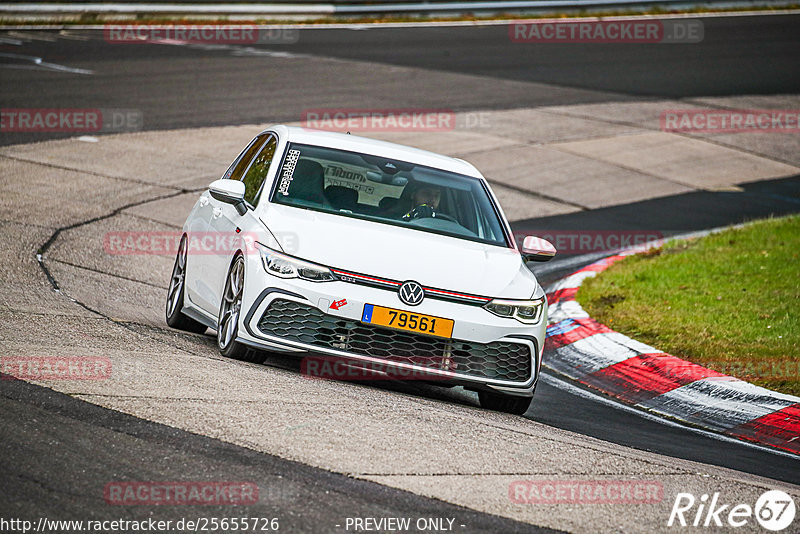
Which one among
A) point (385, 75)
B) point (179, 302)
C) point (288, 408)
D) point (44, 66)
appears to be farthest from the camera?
point (385, 75)

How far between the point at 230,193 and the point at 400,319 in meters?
1.69

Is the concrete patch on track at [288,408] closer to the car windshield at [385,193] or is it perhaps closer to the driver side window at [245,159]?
the car windshield at [385,193]

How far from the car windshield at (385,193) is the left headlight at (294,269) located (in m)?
0.83

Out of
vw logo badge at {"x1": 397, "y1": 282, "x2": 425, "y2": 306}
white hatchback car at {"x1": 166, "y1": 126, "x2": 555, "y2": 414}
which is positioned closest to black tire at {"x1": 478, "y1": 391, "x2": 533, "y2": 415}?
white hatchback car at {"x1": 166, "y1": 126, "x2": 555, "y2": 414}

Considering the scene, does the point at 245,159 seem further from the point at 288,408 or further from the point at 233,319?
the point at 288,408

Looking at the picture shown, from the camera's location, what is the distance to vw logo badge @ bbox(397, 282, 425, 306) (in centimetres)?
698

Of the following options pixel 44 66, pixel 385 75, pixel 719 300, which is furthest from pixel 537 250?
pixel 385 75

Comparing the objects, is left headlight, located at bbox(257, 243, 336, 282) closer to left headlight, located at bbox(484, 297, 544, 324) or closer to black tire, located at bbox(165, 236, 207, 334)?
left headlight, located at bbox(484, 297, 544, 324)

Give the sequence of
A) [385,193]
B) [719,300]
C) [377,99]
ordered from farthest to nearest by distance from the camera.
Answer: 1. [377,99]
2. [719,300]
3. [385,193]

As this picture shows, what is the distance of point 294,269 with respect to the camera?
707 cm

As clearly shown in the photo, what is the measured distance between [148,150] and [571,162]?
6.77 meters

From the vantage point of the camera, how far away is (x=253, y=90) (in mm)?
21359

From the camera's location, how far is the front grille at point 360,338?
7.00 m

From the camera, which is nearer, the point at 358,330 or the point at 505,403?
the point at 358,330
